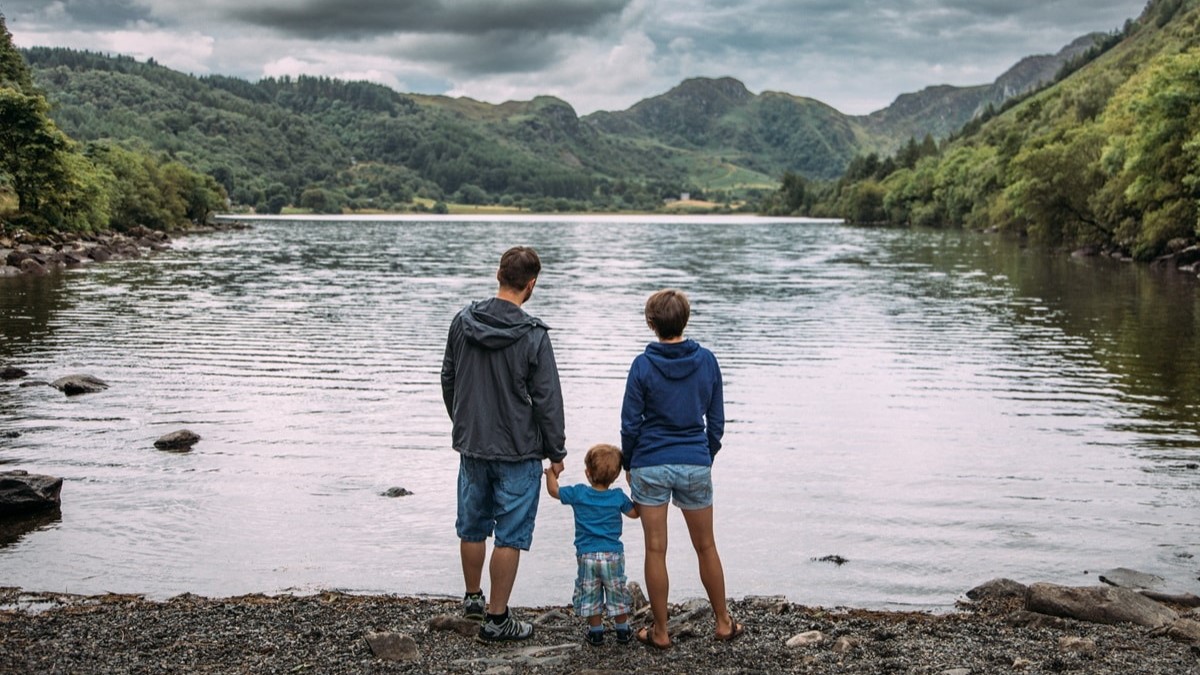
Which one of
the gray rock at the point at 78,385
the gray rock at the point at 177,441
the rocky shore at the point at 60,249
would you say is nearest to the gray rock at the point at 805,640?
the gray rock at the point at 177,441

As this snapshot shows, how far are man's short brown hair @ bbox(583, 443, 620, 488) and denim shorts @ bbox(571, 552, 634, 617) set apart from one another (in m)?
0.66

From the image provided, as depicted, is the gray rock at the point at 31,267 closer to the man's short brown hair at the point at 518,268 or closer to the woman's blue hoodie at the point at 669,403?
the man's short brown hair at the point at 518,268

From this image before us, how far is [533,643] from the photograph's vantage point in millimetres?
9539

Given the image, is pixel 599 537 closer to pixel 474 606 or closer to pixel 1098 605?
pixel 474 606

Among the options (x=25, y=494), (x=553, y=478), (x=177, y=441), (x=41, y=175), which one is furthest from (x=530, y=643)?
(x=41, y=175)

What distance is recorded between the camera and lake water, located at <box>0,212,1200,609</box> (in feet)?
44.3

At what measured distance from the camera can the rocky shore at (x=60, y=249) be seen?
6525 centimetres

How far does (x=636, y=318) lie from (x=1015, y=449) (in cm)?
2482

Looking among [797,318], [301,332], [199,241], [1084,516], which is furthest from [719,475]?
[199,241]

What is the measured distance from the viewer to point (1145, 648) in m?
9.61

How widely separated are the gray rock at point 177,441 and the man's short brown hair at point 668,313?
44.1 feet

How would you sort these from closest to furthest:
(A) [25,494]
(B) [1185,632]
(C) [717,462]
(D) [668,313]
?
(D) [668,313] → (B) [1185,632] → (A) [25,494] → (C) [717,462]

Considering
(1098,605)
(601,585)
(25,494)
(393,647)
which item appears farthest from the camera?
(25,494)

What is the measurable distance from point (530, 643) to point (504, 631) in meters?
0.27
